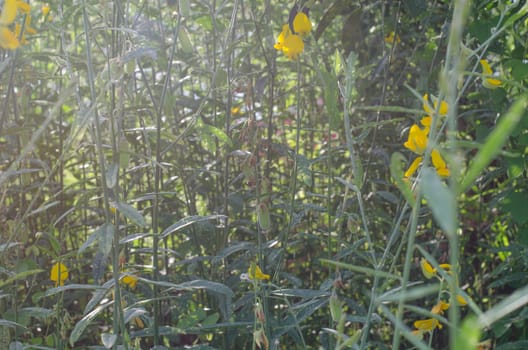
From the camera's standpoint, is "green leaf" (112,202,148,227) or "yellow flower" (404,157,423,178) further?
"yellow flower" (404,157,423,178)

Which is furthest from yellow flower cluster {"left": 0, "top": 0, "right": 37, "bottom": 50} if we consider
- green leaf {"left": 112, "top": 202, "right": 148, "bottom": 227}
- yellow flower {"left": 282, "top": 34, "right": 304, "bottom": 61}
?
yellow flower {"left": 282, "top": 34, "right": 304, "bottom": 61}

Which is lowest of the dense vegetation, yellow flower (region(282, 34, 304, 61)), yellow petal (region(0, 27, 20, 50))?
the dense vegetation

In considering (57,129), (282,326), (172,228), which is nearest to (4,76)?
(57,129)

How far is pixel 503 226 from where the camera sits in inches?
112

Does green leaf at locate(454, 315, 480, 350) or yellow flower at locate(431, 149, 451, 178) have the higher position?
yellow flower at locate(431, 149, 451, 178)

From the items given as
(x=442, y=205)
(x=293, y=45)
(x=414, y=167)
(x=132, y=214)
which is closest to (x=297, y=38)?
(x=293, y=45)

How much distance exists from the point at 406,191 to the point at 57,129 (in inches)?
89.6

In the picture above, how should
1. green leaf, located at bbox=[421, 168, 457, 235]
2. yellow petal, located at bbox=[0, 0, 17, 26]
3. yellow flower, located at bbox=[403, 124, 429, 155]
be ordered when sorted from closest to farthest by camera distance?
1. green leaf, located at bbox=[421, 168, 457, 235]
2. yellow petal, located at bbox=[0, 0, 17, 26]
3. yellow flower, located at bbox=[403, 124, 429, 155]

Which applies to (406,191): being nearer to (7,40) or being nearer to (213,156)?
(7,40)

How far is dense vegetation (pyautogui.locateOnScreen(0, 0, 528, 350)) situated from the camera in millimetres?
1359

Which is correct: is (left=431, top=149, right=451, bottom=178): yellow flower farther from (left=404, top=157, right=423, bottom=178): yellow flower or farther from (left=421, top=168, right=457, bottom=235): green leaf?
(left=421, top=168, right=457, bottom=235): green leaf

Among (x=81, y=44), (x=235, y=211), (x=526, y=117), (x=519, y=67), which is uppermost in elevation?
(x=81, y=44)

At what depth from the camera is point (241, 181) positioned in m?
2.55

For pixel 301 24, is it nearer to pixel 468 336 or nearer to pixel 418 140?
pixel 418 140
